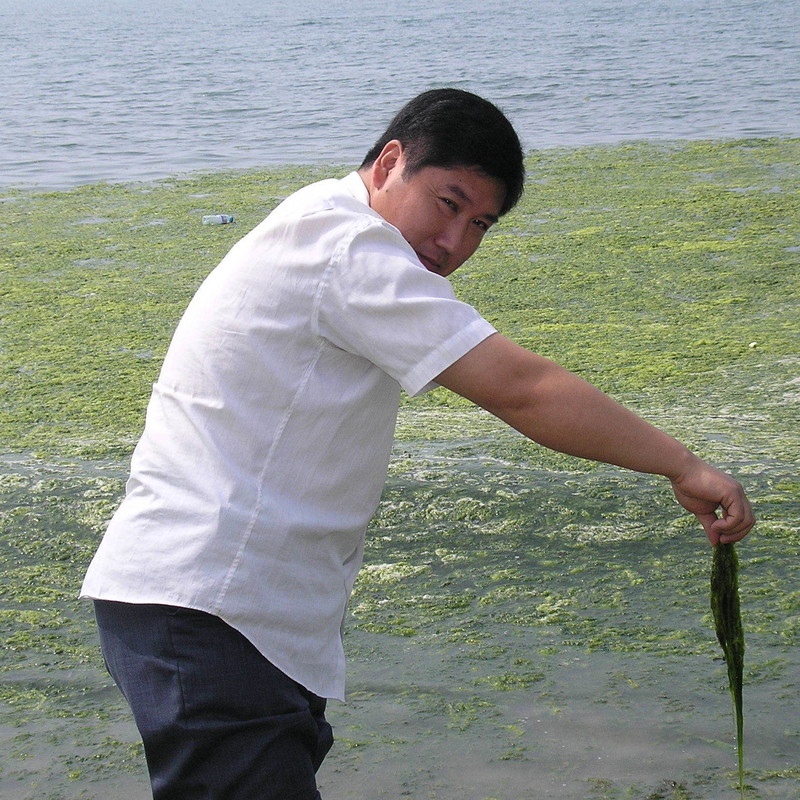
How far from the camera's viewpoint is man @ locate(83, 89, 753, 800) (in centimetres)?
154

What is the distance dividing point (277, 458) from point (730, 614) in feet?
3.70

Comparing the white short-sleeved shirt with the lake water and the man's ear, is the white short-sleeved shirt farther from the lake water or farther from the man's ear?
the lake water

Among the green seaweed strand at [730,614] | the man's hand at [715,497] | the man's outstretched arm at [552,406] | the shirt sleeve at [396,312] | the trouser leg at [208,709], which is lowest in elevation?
the green seaweed strand at [730,614]

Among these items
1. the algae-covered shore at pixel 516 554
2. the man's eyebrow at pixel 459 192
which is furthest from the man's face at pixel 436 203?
the algae-covered shore at pixel 516 554

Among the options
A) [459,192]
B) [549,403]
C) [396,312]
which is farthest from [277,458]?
[459,192]

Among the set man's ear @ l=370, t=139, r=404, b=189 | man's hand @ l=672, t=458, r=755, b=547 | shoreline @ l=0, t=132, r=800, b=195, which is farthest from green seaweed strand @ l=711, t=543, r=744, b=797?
shoreline @ l=0, t=132, r=800, b=195

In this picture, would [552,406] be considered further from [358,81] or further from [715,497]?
[358,81]

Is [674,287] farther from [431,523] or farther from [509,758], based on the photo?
[509,758]

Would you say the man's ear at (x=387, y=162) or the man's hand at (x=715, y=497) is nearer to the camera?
the man's hand at (x=715, y=497)

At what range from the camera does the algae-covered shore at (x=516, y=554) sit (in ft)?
8.39

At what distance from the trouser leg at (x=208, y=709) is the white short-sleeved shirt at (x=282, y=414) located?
0.04 metres

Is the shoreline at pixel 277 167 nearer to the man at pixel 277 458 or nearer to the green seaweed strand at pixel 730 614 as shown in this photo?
the green seaweed strand at pixel 730 614

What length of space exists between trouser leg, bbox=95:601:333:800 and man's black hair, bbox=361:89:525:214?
73 centimetres

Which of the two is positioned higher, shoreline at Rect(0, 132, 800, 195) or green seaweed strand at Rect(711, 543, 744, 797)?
green seaweed strand at Rect(711, 543, 744, 797)
